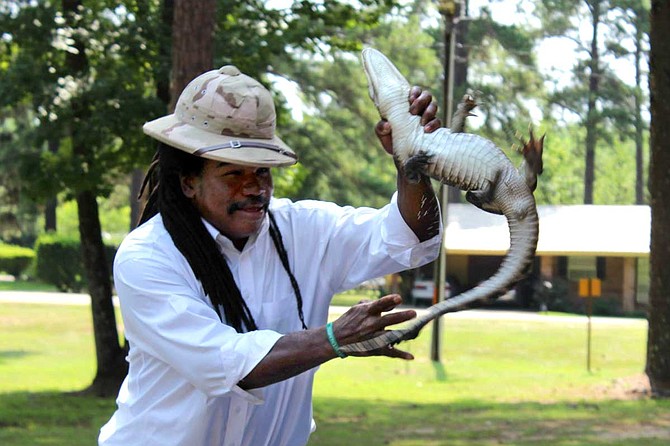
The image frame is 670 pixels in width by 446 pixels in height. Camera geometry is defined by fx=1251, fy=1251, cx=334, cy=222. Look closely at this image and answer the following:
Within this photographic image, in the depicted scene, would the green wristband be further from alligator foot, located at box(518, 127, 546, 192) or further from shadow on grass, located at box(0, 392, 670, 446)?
shadow on grass, located at box(0, 392, 670, 446)

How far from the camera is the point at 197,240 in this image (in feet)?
10.6

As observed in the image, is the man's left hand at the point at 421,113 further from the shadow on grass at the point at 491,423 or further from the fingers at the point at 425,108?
the shadow on grass at the point at 491,423

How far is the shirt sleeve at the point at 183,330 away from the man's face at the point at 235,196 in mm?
166

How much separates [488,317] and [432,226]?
3394 centimetres

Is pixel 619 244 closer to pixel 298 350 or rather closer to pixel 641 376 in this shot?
pixel 641 376

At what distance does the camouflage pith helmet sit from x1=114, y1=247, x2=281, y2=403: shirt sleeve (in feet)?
1.02

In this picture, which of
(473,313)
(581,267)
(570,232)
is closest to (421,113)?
(473,313)

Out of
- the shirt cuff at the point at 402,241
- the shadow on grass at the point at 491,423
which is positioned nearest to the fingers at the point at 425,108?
the shirt cuff at the point at 402,241

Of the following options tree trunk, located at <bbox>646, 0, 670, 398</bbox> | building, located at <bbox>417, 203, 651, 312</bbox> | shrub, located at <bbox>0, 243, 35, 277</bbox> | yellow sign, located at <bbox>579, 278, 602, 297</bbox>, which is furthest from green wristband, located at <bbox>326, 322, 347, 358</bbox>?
shrub, located at <bbox>0, 243, 35, 277</bbox>

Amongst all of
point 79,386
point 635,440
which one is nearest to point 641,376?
point 635,440

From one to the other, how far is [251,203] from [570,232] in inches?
1666

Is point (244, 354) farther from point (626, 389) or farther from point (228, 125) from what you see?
point (626, 389)

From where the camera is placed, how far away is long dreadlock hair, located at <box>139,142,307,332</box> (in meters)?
3.21

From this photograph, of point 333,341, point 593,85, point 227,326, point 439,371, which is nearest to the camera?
point 333,341
